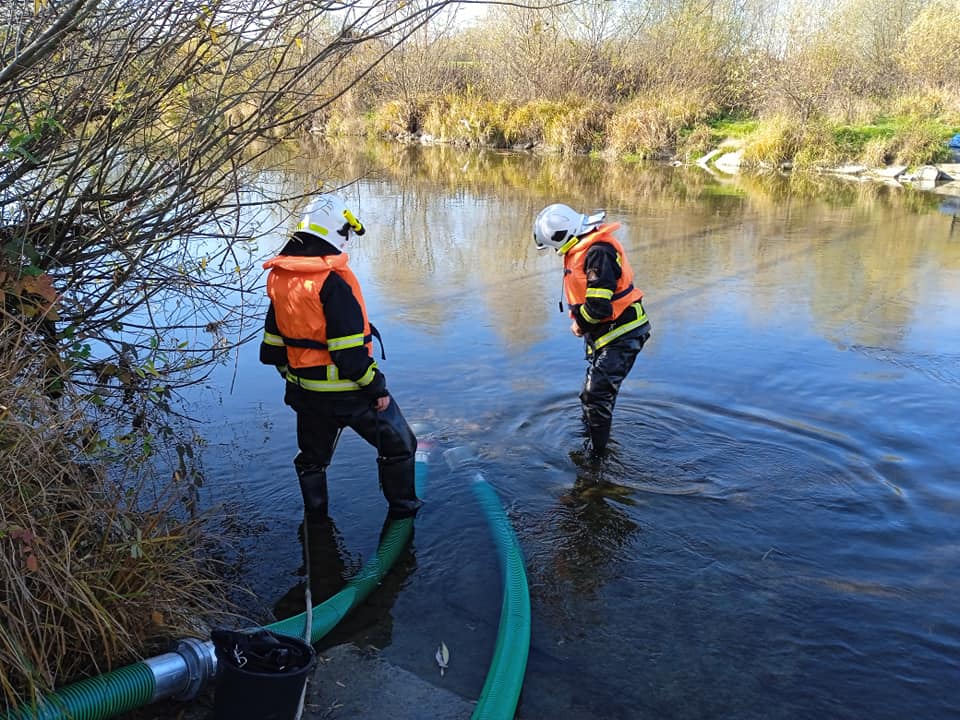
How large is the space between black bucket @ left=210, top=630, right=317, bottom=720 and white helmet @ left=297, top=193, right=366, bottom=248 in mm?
2094

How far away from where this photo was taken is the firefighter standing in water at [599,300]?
5402mm

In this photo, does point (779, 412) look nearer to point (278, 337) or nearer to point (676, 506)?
point (676, 506)

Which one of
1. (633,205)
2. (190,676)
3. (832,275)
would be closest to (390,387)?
(190,676)

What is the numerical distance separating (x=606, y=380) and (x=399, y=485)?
178cm

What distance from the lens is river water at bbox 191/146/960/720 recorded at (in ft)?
12.1

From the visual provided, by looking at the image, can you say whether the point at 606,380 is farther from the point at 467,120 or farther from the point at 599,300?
the point at 467,120

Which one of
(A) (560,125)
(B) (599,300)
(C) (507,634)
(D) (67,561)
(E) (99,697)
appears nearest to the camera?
(E) (99,697)

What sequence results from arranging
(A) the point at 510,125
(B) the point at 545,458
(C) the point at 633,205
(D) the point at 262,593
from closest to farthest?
(D) the point at 262,593, (B) the point at 545,458, (C) the point at 633,205, (A) the point at 510,125

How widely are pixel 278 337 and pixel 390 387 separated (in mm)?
2608

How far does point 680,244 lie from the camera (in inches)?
503

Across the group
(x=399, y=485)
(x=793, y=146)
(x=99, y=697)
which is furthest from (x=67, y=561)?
(x=793, y=146)

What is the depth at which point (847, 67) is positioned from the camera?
89.0ft

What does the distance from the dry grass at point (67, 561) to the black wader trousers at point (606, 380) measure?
293 cm

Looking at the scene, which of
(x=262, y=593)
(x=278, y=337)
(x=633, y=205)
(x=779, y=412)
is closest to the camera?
(x=262, y=593)
